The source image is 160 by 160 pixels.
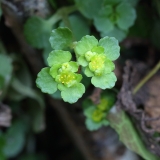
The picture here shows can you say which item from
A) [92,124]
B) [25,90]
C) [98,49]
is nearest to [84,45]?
[98,49]

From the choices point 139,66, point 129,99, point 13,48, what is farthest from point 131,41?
point 13,48

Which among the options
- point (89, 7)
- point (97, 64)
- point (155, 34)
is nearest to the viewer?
point (97, 64)

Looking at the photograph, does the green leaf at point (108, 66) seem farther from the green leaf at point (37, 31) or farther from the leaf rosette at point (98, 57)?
the green leaf at point (37, 31)

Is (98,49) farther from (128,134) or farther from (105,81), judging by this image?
(128,134)

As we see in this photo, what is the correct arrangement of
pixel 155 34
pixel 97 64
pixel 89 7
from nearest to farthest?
pixel 97 64
pixel 89 7
pixel 155 34

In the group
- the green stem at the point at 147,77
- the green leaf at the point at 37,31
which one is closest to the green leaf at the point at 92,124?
the green stem at the point at 147,77
